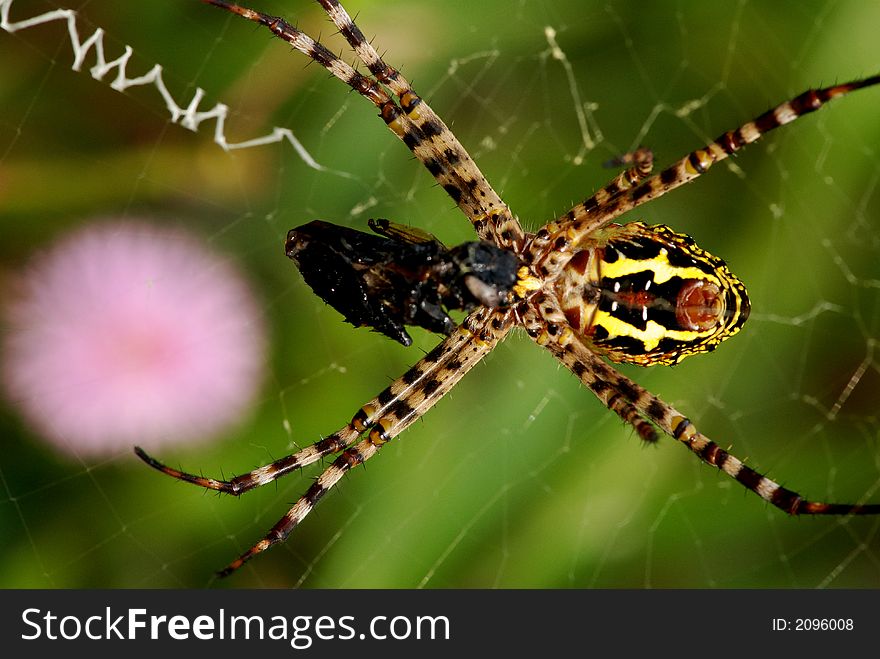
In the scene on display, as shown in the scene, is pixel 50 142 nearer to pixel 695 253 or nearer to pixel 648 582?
pixel 695 253

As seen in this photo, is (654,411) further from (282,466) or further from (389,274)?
(282,466)

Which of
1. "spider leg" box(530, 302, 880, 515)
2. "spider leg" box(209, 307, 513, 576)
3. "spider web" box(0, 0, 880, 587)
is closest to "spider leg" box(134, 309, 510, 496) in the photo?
"spider leg" box(209, 307, 513, 576)

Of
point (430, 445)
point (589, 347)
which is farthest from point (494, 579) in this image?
point (589, 347)

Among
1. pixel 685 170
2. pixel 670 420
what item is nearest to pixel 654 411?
pixel 670 420

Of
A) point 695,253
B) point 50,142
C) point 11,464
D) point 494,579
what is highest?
point 50,142

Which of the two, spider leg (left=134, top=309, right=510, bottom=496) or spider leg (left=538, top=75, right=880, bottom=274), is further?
spider leg (left=134, top=309, right=510, bottom=496)

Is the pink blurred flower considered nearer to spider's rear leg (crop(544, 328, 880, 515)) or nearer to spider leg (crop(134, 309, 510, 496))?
spider leg (crop(134, 309, 510, 496))

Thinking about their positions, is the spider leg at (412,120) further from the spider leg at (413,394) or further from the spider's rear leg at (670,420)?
the spider's rear leg at (670,420)
